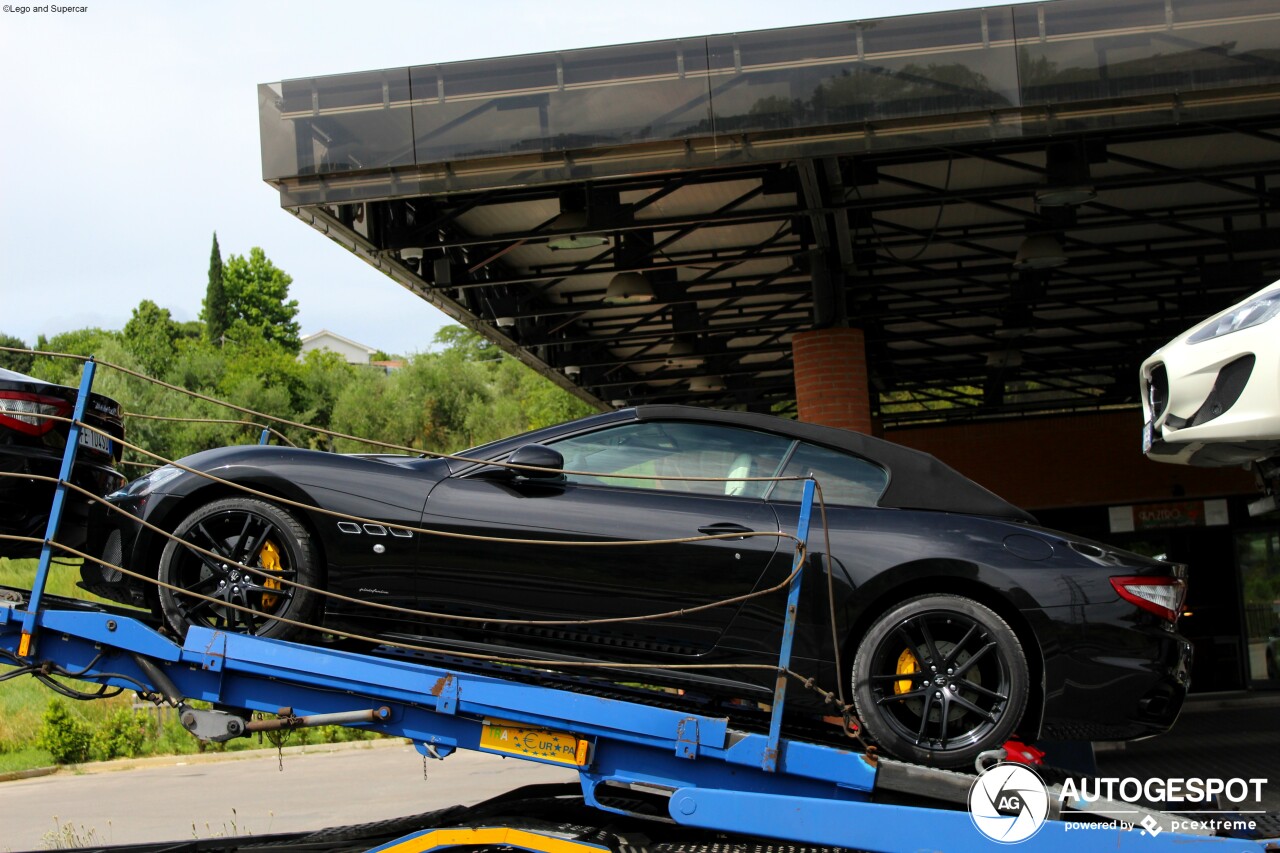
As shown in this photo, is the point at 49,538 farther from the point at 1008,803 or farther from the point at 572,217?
the point at 572,217

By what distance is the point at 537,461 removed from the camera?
488 centimetres

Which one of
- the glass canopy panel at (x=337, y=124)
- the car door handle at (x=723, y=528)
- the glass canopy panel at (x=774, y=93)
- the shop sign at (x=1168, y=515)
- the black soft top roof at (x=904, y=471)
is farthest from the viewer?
the shop sign at (x=1168, y=515)

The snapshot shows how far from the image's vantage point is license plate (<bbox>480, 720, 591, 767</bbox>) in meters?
4.62

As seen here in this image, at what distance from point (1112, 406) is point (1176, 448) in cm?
1665

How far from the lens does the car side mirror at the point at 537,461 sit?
16.0 ft

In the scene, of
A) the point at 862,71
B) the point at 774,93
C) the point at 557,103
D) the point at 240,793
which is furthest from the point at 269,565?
the point at 240,793

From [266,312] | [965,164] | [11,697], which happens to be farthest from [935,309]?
[266,312]

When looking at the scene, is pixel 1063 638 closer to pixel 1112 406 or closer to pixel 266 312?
pixel 1112 406

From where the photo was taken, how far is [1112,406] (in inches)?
819

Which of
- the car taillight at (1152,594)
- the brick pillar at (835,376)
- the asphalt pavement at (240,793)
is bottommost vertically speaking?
the asphalt pavement at (240,793)

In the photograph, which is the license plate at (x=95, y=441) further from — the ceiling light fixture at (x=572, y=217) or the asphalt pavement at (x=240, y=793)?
the ceiling light fixture at (x=572, y=217)

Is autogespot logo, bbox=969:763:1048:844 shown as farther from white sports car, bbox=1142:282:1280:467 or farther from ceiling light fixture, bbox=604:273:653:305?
ceiling light fixture, bbox=604:273:653:305

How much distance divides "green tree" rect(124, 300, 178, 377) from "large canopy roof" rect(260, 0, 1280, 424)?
62.1 metres

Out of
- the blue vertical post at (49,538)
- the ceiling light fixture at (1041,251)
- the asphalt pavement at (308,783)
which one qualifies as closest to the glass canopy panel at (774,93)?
the ceiling light fixture at (1041,251)
